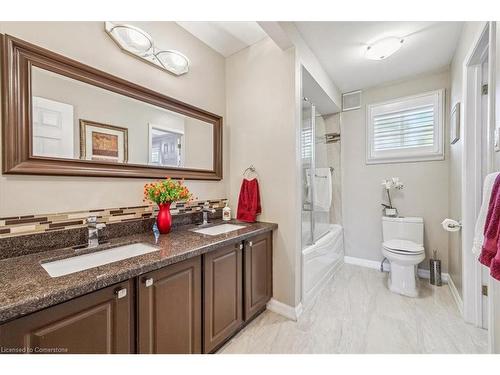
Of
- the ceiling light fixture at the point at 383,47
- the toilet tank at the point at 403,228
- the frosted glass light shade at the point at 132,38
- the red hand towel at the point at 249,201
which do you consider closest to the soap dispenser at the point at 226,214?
the red hand towel at the point at 249,201

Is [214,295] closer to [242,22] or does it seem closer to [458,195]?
[242,22]

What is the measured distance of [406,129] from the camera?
2.80 m

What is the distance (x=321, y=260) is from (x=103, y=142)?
2359 mm

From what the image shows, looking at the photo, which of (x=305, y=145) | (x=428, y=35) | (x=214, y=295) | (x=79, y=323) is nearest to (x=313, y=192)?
(x=305, y=145)

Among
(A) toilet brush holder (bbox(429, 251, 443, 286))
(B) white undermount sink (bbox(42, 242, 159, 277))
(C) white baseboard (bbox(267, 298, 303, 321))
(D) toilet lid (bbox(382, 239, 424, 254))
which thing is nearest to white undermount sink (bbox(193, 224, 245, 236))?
(B) white undermount sink (bbox(42, 242, 159, 277))

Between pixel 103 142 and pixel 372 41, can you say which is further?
pixel 372 41

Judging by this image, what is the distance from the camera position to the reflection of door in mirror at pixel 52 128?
1.21 meters

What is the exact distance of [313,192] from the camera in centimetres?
250

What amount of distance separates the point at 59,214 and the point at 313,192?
2.24m

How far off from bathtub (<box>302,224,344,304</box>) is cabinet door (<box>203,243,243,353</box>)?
0.73 meters

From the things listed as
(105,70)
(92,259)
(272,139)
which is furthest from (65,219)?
(272,139)

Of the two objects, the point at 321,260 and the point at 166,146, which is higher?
the point at 166,146

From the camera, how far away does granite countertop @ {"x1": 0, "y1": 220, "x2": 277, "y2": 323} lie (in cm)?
73

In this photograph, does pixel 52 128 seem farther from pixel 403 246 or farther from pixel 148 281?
pixel 403 246
